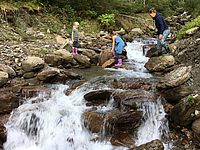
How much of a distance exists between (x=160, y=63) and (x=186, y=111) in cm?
446

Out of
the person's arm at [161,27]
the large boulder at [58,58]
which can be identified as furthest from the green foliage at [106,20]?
the person's arm at [161,27]

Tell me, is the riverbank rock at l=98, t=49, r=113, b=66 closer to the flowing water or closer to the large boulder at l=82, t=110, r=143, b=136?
the flowing water

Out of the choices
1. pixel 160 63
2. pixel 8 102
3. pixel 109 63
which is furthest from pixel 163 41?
pixel 8 102

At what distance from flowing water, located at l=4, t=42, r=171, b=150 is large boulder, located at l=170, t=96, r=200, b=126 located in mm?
490

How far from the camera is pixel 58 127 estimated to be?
31.9ft

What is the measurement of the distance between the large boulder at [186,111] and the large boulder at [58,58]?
607 centimetres

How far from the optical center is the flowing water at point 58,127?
30.5ft

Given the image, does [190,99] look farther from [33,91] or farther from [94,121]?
[33,91]

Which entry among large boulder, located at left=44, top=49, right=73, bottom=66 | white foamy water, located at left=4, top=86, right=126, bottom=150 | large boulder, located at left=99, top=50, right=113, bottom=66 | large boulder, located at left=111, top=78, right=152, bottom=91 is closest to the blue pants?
large boulder, located at left=99, top=50, right=113, bottom=66

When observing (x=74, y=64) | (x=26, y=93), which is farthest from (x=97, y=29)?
(x=26, y=93)

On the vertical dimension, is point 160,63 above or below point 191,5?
below

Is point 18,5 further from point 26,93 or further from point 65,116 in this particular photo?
point 65,116

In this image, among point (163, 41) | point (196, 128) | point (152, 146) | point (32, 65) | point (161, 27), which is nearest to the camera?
point (152, 146)

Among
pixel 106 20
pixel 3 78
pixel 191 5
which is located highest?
pixel 191 5
